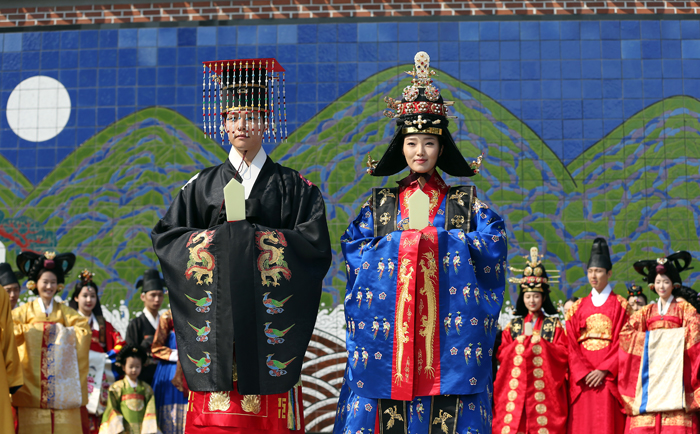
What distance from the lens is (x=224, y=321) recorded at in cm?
372

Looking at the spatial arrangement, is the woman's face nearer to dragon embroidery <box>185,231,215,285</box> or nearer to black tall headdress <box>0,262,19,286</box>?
dragon embroidery <box>185,231,215,285</box>

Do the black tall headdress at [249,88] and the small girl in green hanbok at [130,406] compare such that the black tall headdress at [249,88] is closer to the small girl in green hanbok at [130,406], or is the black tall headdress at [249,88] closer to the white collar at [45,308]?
the white collar at [45,308]

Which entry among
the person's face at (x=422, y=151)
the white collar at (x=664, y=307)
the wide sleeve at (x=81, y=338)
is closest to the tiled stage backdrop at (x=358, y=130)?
the white collar at (x=664, y=307)

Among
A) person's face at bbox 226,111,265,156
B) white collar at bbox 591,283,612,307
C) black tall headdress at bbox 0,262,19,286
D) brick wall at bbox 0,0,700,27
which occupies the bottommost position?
white collar at bbox 591,283,612,307

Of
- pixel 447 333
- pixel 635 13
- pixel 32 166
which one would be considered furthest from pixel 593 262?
pixel 32 166

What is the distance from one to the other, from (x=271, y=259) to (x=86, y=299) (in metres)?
3.57

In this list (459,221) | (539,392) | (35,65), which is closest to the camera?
(459,221)

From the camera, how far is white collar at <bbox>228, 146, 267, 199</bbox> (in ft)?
13.1

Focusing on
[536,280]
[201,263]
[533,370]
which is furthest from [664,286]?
[201,263]

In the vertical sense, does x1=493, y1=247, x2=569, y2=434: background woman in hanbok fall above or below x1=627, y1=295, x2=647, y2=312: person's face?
below

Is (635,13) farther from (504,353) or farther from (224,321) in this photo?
(224,321)

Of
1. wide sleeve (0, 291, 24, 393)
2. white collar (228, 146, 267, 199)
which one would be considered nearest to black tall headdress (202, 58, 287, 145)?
white collar (228, 146, 267, 199)

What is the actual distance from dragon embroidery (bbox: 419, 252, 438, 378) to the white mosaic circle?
17.6 feet

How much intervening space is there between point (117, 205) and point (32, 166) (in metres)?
0.95
